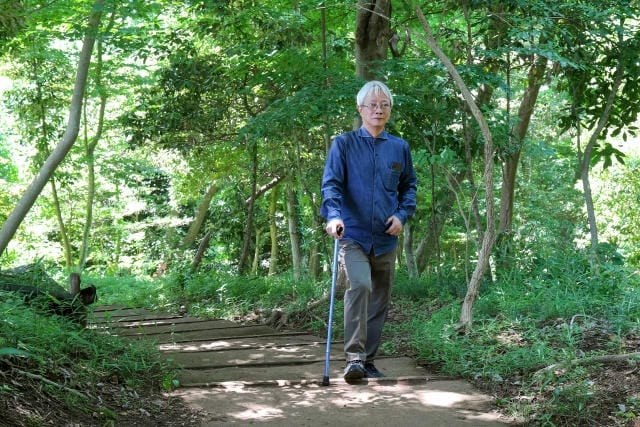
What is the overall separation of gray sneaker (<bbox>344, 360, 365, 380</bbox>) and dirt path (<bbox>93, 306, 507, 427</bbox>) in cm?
7

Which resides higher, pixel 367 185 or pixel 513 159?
pixel 513 159

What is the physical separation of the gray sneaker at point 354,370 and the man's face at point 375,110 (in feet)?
5.12

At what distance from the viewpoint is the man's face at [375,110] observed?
4.45m

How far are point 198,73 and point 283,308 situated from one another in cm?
431

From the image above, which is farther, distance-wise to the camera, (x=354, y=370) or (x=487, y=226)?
(x=487, y=226)

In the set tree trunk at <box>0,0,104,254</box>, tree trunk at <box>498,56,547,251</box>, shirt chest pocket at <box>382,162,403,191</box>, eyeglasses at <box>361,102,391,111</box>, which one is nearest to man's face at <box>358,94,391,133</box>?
eyeglasses at <box>361,102,391,111</box>

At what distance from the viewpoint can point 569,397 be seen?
3562 mm

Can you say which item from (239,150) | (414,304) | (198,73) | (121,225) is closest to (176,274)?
(239,150)

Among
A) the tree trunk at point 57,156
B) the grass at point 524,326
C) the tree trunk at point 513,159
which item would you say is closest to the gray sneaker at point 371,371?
the grass at point 524,326

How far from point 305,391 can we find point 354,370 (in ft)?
1.13

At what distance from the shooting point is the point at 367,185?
4.48 metres

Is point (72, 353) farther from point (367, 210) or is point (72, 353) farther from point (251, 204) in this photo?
point (251, 204)

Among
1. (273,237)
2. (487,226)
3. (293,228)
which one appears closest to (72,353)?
(487,226)

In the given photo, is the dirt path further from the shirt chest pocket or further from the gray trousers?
the shirt chest pocket
